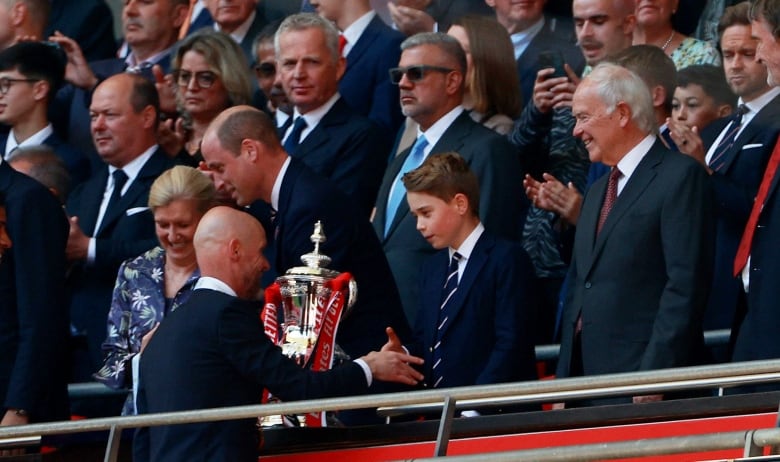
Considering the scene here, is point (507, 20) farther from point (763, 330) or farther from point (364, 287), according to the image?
point (763, 330)

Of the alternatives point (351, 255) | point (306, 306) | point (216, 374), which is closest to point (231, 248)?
Result: point (216, 374)

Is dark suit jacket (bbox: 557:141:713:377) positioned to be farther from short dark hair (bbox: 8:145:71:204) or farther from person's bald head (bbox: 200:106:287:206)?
short dark hair (bbox: 8:145:71:204)

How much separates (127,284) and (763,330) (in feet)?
9.63

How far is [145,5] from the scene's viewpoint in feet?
36.4

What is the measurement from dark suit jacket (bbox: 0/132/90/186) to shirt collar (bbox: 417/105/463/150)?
2.31 metres

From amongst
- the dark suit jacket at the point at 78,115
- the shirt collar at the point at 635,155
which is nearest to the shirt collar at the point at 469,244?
the shirt collar at the point at 635,155

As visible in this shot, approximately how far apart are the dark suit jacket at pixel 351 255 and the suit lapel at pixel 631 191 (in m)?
1.05

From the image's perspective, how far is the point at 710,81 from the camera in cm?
886

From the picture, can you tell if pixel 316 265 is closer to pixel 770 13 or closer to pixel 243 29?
pixel 770 13

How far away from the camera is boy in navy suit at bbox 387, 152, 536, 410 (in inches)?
316

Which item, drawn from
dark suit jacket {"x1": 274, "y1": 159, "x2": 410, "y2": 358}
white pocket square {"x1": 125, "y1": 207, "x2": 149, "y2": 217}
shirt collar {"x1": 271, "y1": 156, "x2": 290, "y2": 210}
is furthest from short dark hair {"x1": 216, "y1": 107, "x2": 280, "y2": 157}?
white pocket square {"x1": 125, "y1": 207, "x2": 149, "y2": 217}

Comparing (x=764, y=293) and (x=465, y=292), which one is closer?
(x=764, y=293)

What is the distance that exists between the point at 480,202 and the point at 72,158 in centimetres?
280

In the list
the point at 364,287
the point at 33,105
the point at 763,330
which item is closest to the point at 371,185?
the point at 364,287
